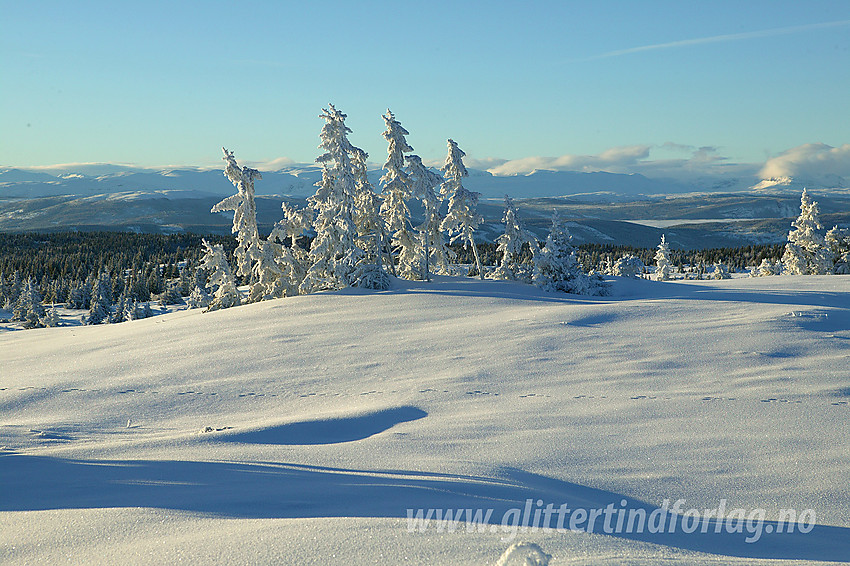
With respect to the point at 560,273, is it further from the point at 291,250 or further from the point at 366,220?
the point at 291,250

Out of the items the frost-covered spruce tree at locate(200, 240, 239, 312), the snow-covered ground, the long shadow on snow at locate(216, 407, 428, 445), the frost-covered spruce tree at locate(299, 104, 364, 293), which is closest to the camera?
the snow-covered ground

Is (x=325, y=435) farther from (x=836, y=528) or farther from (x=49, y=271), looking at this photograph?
(x=49, y=271)

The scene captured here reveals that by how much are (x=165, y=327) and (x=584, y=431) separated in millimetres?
15737

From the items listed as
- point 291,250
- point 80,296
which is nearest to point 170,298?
point 80,296

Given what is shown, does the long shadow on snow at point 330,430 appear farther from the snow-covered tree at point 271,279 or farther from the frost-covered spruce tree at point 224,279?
the frost-covered spruce tree at point 224,279

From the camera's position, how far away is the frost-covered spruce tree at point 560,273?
2581 cm

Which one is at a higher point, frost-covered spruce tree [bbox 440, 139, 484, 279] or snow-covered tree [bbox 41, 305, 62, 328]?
frost-covered spruce tree [bbox 440, 139, 484, 279]

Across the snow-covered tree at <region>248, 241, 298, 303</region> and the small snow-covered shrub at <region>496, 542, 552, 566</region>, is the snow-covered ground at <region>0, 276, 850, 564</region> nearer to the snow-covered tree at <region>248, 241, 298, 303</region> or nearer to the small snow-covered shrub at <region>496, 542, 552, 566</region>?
the small snow-covered shrub at <region>496, 542, 552, 566</region>

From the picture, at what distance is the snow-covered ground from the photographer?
14.0 ft

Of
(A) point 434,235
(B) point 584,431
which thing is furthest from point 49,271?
(B) point 584,431

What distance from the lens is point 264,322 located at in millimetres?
18172

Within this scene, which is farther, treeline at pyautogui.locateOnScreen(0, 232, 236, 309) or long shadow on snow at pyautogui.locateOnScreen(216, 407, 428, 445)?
treeline at pyautogui.locateOnScreen(0, 232, 236, 309)

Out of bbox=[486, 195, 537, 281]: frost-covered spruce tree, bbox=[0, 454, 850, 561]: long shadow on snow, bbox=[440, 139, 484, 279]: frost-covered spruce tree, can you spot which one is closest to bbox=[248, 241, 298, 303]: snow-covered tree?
bbox=[440, 139, 484, 279]: frost-covered spruce tree

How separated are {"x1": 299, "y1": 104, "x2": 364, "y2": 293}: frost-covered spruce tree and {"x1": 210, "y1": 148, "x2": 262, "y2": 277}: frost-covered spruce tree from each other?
2.74 metres
